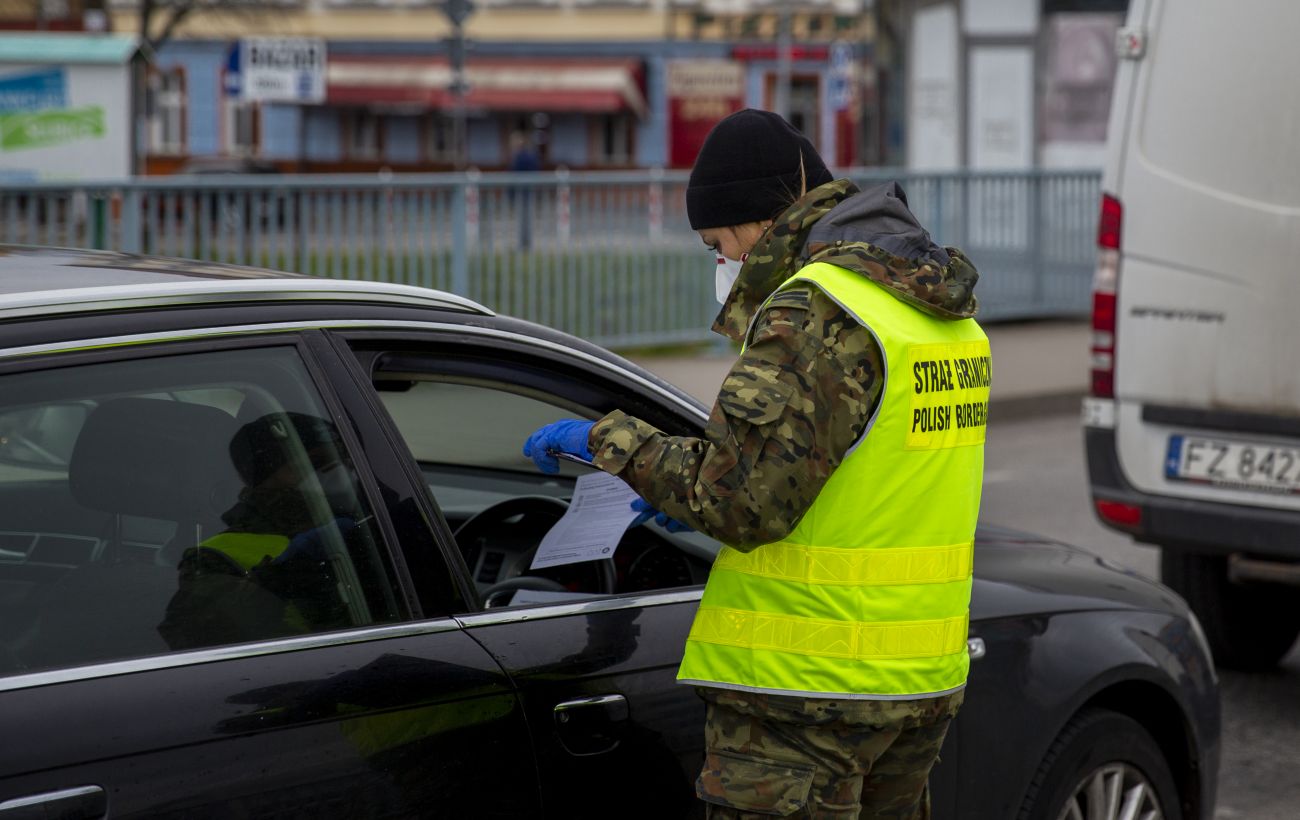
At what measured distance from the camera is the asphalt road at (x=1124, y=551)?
4824 mm

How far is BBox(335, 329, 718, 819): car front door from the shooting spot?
258cm

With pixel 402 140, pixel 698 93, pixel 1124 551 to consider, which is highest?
pixel 698 93

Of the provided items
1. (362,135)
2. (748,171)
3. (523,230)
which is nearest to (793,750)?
(748,171)

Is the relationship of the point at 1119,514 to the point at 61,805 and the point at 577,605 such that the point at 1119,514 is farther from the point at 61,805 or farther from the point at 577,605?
the point at 61,805

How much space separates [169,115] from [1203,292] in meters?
41.2

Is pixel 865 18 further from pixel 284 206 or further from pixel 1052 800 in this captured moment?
Answer: pixel 1052 800

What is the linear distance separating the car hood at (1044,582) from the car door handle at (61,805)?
5.57 feet

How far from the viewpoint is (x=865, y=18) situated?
41.4 m

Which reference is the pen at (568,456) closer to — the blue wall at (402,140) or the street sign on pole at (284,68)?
the street sign on pole at (284,68)

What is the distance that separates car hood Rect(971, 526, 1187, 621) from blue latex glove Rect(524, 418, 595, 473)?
95 cm

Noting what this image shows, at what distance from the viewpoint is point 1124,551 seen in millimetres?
7734

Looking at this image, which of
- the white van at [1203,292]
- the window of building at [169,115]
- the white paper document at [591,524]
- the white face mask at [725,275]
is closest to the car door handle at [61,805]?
the white paper document at [591,524]

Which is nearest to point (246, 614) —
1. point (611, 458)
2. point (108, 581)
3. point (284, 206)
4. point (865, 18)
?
point (108, 581)

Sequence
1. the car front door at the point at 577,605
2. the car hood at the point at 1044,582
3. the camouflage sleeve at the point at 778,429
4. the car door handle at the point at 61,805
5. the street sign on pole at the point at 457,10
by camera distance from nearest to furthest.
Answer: the car door handle at the point at 61,805, the camouflage sleeve at the point at 778,429, the car front door at the point at 577,605, the car hood at the point at 1044,582, the street sign on pole at the point at 457,10
